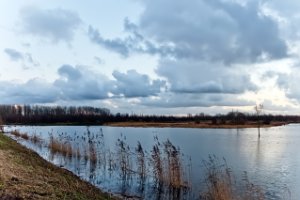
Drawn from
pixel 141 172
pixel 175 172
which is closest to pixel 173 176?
pixel 175 172

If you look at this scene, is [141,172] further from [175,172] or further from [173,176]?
[175,172]

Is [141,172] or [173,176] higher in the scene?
[173,176]

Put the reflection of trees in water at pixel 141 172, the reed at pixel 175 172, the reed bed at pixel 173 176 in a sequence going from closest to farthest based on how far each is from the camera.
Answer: the reed bed at pixel 173 176, the reflection of trees in water at pixel 141 172, the reed at pixel 175 172

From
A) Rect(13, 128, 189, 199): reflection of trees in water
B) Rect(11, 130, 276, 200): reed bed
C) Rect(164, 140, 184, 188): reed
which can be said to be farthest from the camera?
Rect(164, 140, 184, 188): reed

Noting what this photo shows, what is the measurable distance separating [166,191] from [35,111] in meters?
162

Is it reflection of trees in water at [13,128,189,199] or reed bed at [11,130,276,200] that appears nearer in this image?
reed bed at [11,130,276,200]

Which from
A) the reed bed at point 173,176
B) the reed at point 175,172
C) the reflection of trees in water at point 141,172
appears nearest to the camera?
the reed bed at point 173,176

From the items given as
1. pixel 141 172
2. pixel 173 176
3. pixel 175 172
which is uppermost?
pixel 175 172

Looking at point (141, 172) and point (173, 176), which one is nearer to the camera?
point (173, 176)

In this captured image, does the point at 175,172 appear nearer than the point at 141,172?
Yes

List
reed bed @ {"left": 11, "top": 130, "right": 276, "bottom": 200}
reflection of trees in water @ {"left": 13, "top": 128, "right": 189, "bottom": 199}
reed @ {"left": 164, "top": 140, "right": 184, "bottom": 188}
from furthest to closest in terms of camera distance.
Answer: reed @ {"left": 164, "top": 140, "right": 184, "bottom": 188}, reflection of trees in water @ {"left": 13, "top": 128, "right": 189, "bottom": 199}, reed bed @ {"left": 11, "top": 130, "right": 276, "bottom": 200}

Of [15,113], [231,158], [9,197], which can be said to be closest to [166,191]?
[9,197]

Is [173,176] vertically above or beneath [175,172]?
beneath

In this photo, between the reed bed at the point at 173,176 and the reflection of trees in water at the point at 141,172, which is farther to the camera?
the reflection of trees in water at the point at 141,172
